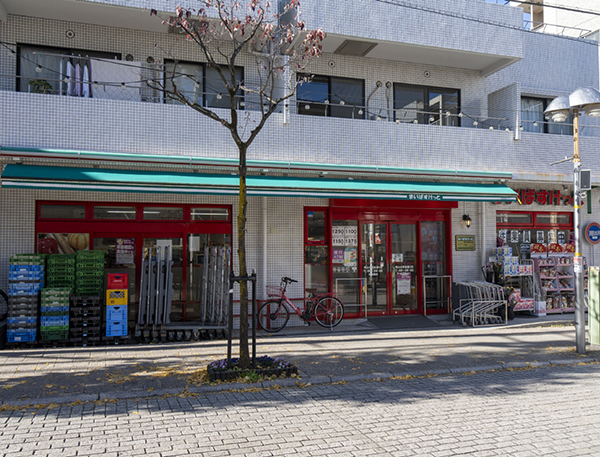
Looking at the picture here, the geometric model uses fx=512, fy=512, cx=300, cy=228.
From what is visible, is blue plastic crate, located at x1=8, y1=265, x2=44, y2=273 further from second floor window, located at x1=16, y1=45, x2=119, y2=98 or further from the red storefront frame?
second floor window, located at x1=16, y1=45, x2=119, y2=98

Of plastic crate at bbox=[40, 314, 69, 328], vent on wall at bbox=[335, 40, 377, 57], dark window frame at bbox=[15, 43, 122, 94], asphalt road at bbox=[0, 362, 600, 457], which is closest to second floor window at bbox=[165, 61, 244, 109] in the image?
dark window frame at bbox=[15, 43, 122, 94]

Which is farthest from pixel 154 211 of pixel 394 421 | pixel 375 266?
pixel 394 421

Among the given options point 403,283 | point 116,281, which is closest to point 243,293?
point 116,281

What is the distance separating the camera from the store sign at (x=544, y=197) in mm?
15156

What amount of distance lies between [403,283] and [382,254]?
1.01 m

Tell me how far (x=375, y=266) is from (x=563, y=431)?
8.13m

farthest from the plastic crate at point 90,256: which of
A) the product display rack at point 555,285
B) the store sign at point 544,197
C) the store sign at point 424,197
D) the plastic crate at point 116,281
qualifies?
the product display rack at point 555,285

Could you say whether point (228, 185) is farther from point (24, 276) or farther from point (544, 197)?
point (544, 197)

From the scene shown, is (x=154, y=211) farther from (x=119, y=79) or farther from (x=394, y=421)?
(x=394, y=421)

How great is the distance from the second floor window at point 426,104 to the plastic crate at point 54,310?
31.7 ft

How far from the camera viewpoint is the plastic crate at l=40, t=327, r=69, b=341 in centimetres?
986

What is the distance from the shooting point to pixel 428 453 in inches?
197

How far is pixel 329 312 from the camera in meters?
12.3

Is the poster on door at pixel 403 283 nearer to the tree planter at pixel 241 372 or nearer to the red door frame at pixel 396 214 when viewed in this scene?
the red door frame at pixel 396 214
